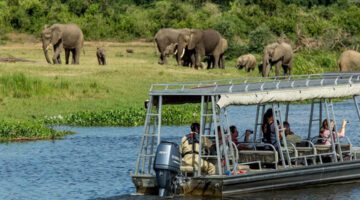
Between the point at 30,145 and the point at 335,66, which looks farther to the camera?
Result: the point at 335,66

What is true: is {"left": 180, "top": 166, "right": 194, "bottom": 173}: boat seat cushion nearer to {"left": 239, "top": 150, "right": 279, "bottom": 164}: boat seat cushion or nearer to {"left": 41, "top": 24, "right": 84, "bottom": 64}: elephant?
{"left": 239, "top": 150, "right": 279, "bottom": 164}: boat seat cushion

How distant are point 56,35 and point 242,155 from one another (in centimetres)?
3371

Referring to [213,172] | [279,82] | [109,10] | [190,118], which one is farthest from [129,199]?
[109,10]

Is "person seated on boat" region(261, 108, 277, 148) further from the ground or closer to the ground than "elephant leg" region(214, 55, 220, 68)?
closer to the ground

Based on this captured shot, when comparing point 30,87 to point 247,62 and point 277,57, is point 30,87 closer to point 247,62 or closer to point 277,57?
point 277,57

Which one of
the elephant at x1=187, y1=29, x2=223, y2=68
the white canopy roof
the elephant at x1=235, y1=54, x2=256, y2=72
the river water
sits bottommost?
the river water

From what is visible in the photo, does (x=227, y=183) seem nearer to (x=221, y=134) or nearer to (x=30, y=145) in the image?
(x=221, y=134)

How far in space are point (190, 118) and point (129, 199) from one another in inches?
602

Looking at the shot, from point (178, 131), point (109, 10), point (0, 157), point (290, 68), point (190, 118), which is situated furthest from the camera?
Result: point (109, 10)

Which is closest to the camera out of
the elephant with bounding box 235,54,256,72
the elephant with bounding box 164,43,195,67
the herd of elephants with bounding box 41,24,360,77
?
the herd of elephants with bounding box 41,24,360,77

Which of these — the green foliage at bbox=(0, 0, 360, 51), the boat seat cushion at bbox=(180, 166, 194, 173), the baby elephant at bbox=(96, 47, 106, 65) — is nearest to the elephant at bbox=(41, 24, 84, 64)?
the baby elephant at bbox=(96, 47, 106, 65)

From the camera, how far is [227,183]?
833 inches

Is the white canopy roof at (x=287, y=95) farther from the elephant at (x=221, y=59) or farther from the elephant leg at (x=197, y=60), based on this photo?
the elephant at (x=221, y=59)

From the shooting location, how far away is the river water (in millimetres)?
23203
